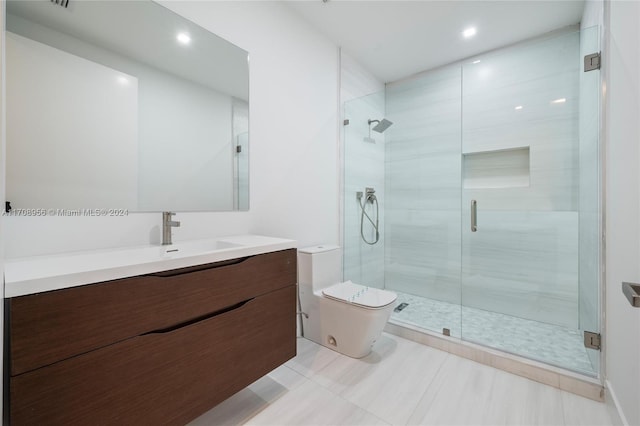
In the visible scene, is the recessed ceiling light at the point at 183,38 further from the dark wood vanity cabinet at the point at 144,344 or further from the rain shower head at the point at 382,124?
the rain shower head at the point at 382,124

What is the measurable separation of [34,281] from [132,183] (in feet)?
2.35

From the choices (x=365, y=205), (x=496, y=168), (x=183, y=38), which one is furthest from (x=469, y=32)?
(x=183, y=38)

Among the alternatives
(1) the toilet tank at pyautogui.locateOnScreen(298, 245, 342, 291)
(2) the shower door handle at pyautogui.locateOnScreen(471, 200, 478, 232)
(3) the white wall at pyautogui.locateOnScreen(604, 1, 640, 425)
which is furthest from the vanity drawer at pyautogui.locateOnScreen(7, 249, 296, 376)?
(2) the shower door handle at pyautogui.locateOnScreen(471, 200, 478, 232)

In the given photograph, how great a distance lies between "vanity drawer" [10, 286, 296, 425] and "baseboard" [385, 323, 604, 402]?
116cm

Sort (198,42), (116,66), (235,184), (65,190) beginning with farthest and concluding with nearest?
1. (235,184)
2. (198,42)
3. (116,66)
4. (65,190)

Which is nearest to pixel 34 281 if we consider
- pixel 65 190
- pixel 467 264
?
pixel 65 190

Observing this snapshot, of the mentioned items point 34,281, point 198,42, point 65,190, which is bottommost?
point 34,281

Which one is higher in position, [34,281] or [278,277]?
[34,281]

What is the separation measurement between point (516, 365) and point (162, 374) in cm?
191

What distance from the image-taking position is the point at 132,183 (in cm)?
131

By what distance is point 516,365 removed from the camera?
5.42ft

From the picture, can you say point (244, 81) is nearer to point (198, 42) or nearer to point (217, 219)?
point (198, 42)

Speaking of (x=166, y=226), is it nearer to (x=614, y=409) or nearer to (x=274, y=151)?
(x=274, y=151)

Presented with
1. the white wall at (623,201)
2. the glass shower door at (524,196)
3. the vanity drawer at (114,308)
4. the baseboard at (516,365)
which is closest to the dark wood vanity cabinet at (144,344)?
the vanity drawer at (114,308)
